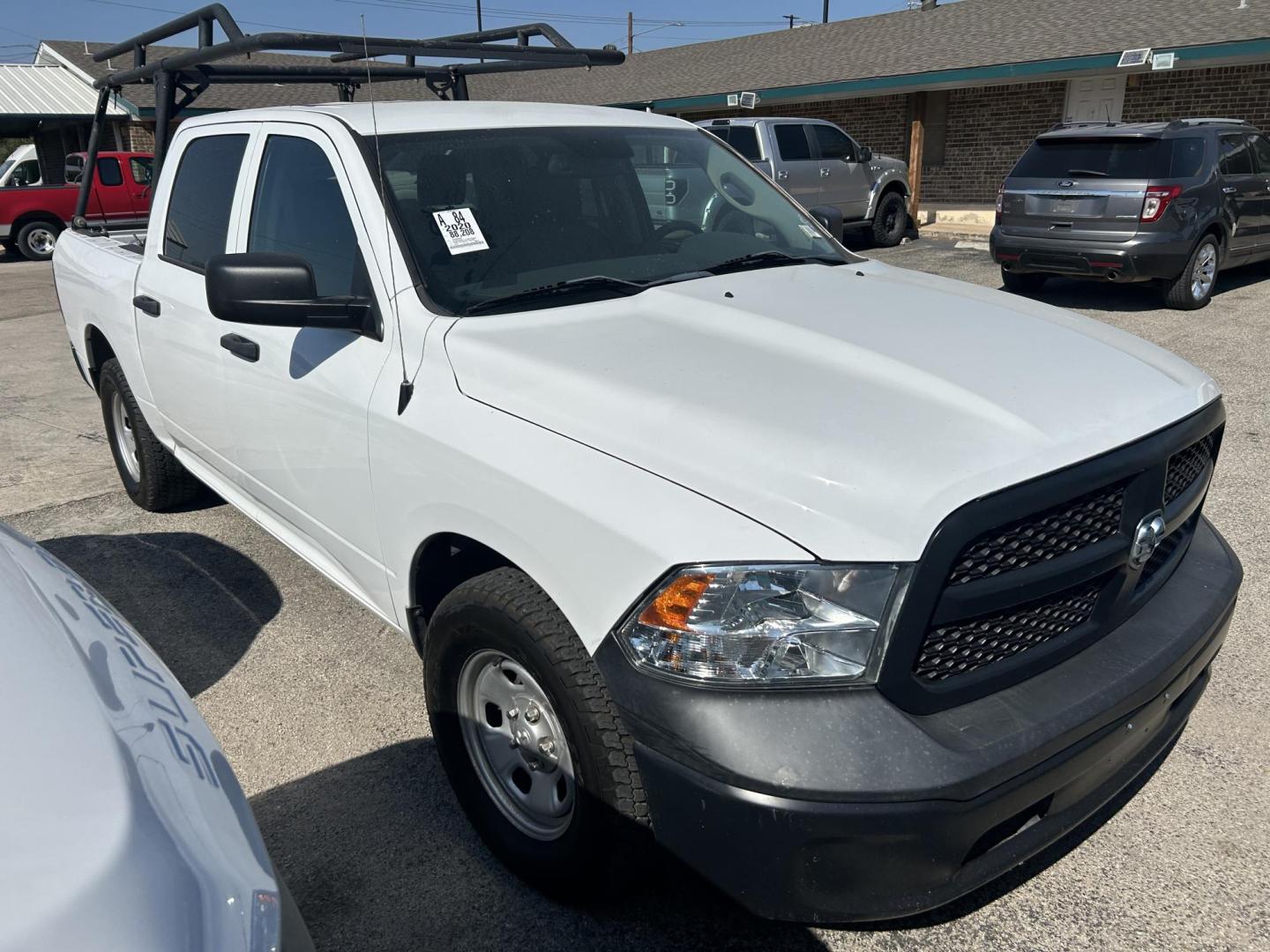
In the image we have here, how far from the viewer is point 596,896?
2373 millimetres

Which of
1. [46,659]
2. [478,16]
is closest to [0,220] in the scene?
[46,659]

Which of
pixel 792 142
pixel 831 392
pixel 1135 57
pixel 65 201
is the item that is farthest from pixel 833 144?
pixel 65 201

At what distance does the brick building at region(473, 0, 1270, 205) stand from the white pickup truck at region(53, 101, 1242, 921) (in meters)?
14.9

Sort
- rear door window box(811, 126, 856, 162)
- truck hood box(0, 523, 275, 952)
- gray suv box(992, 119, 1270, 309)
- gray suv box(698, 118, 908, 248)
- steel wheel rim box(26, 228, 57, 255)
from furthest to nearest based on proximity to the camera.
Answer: steel wheel rim box(26, 228, 57, 255) < rear door window box(811, 126, 856, 162) < gray suv box(698, 118, 908, 248) < gray suv box(992, 119, 1270, 309) < truck hood box(0, 523, 275, 952)

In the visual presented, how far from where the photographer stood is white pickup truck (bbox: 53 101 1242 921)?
1.89 m

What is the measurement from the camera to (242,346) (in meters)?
3.37

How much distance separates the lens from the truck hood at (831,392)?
1954mm

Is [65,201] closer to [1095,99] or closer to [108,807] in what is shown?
[1095,99]

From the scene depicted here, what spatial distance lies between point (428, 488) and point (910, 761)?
1.32m

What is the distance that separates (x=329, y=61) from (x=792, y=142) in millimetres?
11007

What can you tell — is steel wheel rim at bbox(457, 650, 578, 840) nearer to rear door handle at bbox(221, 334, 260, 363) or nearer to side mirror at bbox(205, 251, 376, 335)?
side mirror at bbox(205, 251, 376, 335)

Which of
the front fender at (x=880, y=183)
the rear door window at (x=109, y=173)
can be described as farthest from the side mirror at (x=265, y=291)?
the rear door window at (x=109, y=173)

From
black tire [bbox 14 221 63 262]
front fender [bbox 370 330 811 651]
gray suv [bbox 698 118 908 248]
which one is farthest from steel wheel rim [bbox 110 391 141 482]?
black tire [bbox 14 221 63 262]

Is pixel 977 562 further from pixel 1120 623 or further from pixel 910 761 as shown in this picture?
pixel 1120 623
